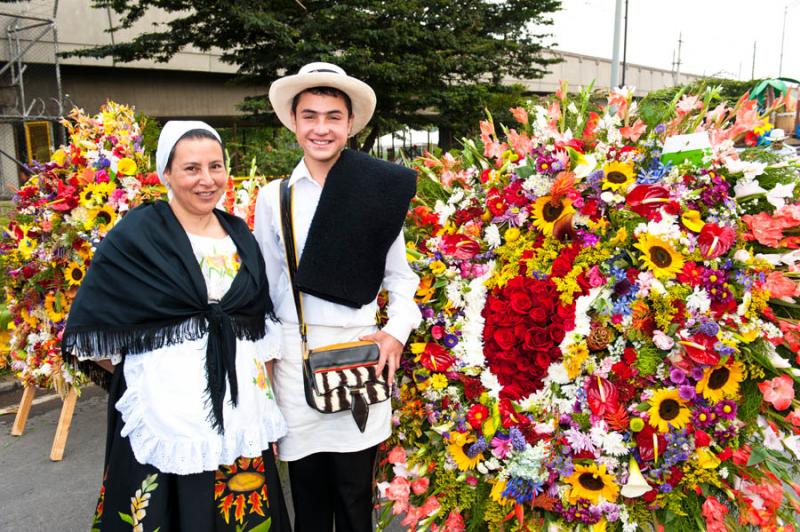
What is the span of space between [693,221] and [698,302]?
0.89 feet

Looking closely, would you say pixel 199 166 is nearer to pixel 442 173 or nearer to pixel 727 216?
pixel 442 173

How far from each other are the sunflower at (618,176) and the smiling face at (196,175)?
133 centimetres

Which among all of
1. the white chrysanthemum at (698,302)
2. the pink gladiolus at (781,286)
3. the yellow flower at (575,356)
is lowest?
the yellow flower at (575,356)

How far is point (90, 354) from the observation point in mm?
1964

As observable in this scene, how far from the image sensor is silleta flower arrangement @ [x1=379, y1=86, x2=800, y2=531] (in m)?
2.01

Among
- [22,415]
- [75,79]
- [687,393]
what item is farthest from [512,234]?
[75,79]

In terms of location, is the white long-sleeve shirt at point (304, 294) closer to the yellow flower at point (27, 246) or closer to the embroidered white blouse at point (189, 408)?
the embroidered white blouse at point (189, 408)

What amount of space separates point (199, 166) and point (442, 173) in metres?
1.11

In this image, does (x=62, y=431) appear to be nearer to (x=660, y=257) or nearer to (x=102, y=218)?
(x=102, y=218)

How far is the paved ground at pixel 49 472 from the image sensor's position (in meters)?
3.41

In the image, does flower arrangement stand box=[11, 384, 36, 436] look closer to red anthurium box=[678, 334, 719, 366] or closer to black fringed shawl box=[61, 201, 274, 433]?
black fringed shawl box=[61, 201, 274, 433]

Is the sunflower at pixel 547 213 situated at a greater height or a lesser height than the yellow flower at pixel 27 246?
greater

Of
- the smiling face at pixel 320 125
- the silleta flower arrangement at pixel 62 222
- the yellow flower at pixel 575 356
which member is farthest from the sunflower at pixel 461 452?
the silleta flower arrangement at pixel 62 222

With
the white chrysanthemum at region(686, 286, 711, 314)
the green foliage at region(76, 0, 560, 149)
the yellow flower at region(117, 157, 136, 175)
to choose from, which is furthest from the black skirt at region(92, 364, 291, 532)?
the green foliage at region(76, 0, 560, 149)
